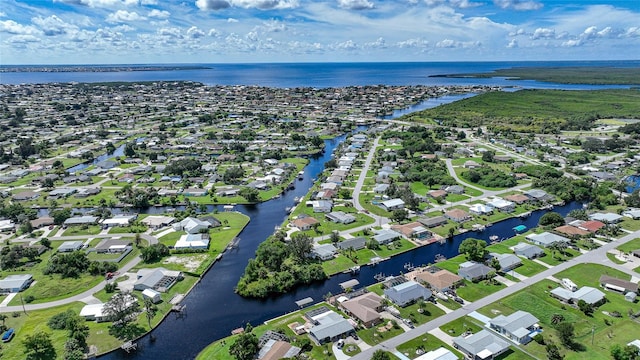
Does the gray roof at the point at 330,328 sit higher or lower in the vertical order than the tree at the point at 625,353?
lower

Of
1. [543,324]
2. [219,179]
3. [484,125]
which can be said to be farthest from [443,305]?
[484,125]

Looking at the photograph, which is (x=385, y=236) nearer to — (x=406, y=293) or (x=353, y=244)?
(x=353, y=244)

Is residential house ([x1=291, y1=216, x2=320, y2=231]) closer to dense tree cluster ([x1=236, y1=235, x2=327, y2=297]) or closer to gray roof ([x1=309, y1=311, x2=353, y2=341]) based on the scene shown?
dense tree cluster ([x1=236, y1=235, x2=327, y2=297])

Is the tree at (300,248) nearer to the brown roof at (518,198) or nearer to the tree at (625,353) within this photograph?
the tree at (625,353)

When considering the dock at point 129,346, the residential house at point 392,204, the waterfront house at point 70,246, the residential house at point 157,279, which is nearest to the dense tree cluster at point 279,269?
the residential house at point 157,279

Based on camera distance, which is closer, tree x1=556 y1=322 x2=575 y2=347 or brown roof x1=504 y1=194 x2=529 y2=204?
tree x1=556 y1=322 x2=575 y2=347

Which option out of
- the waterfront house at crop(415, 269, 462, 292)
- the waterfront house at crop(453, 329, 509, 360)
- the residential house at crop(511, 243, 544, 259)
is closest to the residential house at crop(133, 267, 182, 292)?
the waterfront house at crop(415, 269, 462, 292)

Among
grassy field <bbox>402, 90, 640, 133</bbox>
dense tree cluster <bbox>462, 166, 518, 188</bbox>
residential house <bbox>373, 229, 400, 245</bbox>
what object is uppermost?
grassy field <bbox>402, 90, 640, 133</bbox>
